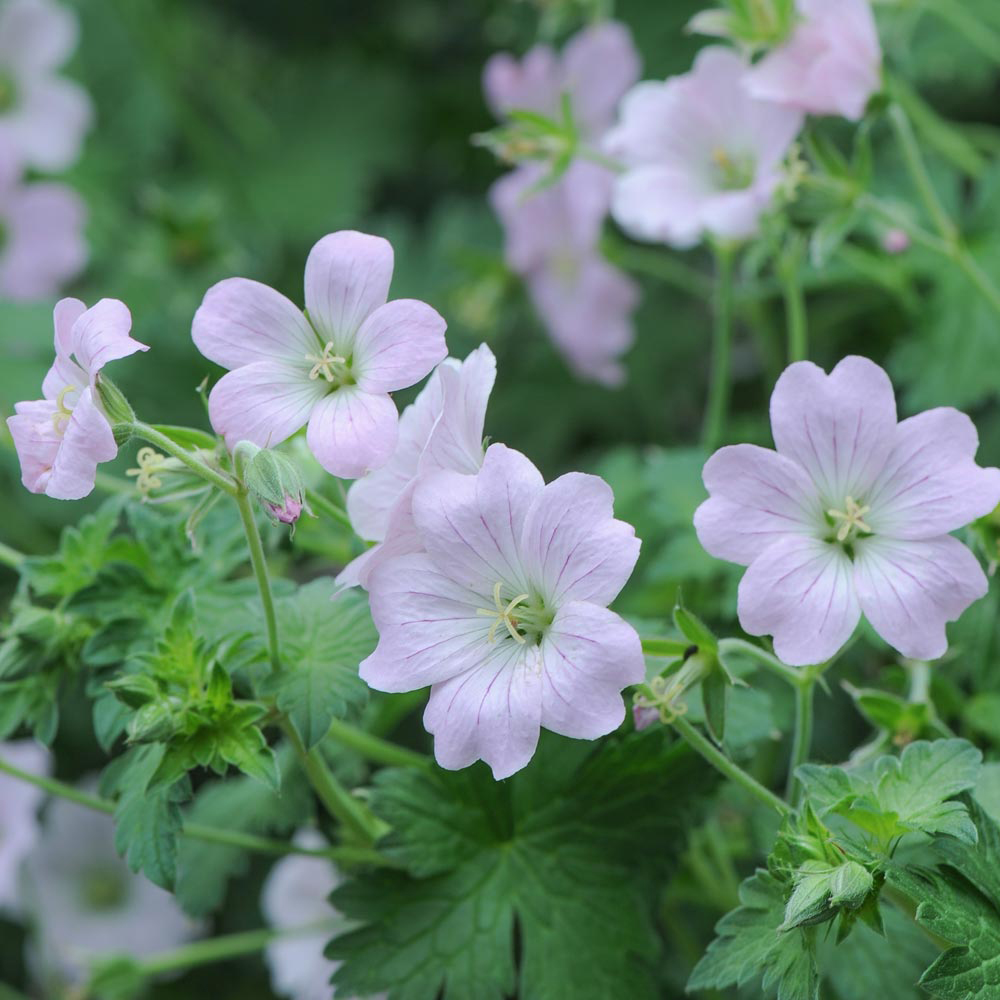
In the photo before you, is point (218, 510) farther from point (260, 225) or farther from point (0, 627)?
point (260, 225)

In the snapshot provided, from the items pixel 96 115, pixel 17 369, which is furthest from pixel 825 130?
pixel 96 115

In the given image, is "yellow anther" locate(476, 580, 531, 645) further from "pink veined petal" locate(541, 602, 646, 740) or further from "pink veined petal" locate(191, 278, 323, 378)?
"pink veined petal" locate(191, 278, 323, 378)

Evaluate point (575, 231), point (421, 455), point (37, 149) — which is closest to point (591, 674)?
point (421, 455)

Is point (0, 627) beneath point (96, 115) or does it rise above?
above

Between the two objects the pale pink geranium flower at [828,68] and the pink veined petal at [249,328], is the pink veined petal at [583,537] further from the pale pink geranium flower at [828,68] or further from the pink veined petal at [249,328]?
the pale pink geranium flower at [828,68]

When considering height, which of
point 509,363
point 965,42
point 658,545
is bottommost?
point 509,363

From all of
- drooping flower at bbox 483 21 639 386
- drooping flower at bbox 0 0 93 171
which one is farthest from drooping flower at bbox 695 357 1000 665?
drooping flower at bbox 0 0 93 171

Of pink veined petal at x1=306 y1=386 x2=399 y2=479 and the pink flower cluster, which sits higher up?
pink veined petal at x1=306 y1=386 x2=399 y2=479
